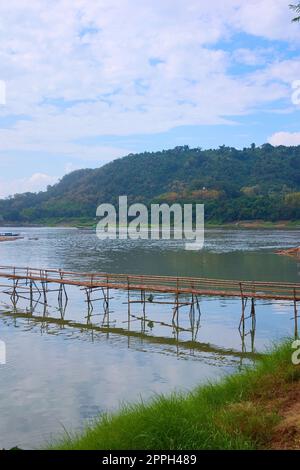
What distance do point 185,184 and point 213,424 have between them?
145 metres

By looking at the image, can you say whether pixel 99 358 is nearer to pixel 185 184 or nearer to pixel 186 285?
pixel 186 285

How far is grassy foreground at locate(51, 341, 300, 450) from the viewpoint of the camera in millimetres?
6711

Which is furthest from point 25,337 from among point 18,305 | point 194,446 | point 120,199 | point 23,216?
point 23,216

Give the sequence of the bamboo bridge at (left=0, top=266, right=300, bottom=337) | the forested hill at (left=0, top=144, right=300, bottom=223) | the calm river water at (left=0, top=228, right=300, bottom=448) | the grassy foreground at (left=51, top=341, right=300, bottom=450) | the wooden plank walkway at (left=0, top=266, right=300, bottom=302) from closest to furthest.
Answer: the grassy foreground at (left=51, top=341, right=300, bottom=450) → the calm river water at (left=0, top=228, right=300, bottom=448) → the wooden plank walkway at (left=0, top=266, right=300, bottom=302) → the bamboo bridge at (left=0, top=266, right=300, bottom=337) → the forested hill at (left=0, top=144, right=300, bottom=223)

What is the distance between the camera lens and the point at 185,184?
151 metres

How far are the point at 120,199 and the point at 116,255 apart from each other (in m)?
88.8

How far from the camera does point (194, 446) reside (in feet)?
21.5

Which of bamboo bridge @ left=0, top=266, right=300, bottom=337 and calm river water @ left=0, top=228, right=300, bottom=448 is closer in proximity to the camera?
calm river water @ left=0, top=228, right=300, bottom=448

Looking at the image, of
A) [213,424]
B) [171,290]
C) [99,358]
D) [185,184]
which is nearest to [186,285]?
[171,290]

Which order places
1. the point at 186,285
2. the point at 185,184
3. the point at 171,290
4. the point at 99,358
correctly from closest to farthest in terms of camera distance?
1. the point at 99,358
2. the point at 171,290
3. the point at 186,285
4. the point at 185,184

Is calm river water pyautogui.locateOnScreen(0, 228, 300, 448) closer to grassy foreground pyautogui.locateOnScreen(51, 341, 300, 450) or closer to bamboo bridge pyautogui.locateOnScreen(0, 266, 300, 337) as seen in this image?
bamboo bridge pyautogui.locateOnScreen(0, 266, 300, 337)

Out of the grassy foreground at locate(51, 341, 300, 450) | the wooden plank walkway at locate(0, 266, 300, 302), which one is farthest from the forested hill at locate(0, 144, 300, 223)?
the grassy foreground at locate(51, 341, 300, 450)

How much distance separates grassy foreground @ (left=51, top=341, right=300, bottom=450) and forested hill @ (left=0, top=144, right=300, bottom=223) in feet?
347
